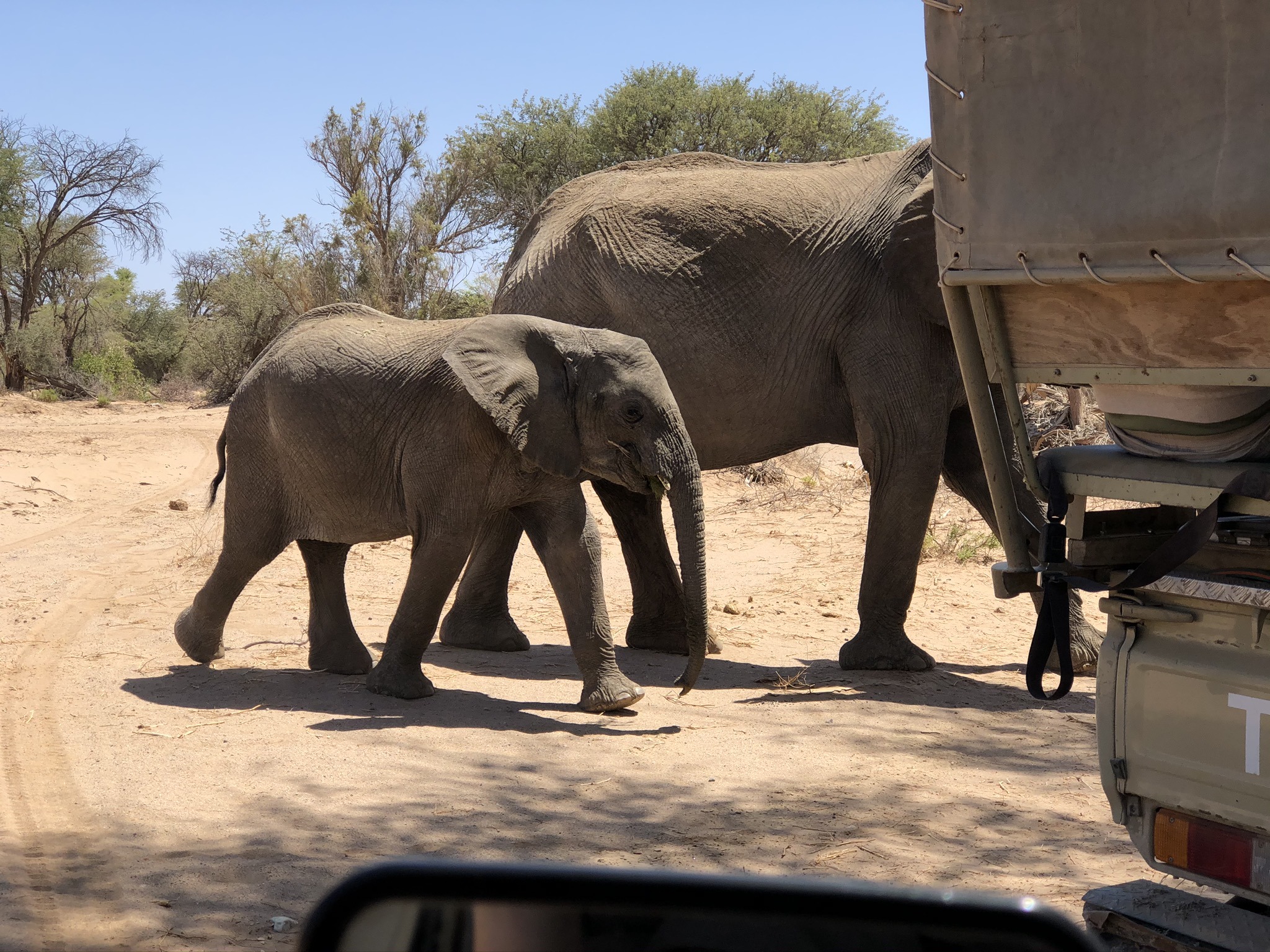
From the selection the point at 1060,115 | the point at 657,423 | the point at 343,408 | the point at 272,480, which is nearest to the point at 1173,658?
the point at 1060,115

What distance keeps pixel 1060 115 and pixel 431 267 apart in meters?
22.8

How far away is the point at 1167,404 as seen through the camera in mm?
3115

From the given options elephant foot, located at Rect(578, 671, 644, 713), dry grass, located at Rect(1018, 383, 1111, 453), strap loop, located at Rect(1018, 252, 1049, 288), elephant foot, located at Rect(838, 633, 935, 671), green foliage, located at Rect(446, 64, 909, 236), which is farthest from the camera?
green foliage, located at Rect(446, 64, 909, 236)

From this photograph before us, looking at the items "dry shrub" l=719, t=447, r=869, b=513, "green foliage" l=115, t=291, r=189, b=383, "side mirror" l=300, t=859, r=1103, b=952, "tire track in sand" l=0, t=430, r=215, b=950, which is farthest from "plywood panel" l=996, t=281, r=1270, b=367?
"green foliage" l=115, t=291, r=189, b=383

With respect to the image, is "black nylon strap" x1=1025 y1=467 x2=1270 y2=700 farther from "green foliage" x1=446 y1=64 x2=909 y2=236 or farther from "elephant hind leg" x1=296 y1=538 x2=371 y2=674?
"green foliage" x1=446 y1=64 x2=909 y2=236

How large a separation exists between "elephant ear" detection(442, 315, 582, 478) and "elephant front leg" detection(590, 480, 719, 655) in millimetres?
1738

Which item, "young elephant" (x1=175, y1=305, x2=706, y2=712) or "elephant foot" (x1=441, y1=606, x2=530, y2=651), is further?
"elephant foot" (x1=441, y1=606, x2=530, y2=651)

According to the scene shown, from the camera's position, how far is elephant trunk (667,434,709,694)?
5707mm

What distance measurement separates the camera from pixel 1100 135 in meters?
2.89

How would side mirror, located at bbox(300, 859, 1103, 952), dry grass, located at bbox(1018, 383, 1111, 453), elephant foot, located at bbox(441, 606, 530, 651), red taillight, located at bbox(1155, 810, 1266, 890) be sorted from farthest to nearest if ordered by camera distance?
dry grass, located at bbox(1018, 383, 1111, 453)
elephant foot, located at bbox(441, 606, 530, 651)
red taillight, located at bbox(1155, 810, 1266, 890)
side mirror, located at bbox(300, 859, 1103, 952)

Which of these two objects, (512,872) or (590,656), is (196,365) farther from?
(512,872)

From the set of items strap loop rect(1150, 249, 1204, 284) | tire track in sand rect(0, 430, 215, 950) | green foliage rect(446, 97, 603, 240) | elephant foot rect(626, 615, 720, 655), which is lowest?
tire track in sand rect(0, 430, 215, 950)

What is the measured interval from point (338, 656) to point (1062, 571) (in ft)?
14.7

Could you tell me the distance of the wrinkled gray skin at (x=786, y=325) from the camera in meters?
6.82
